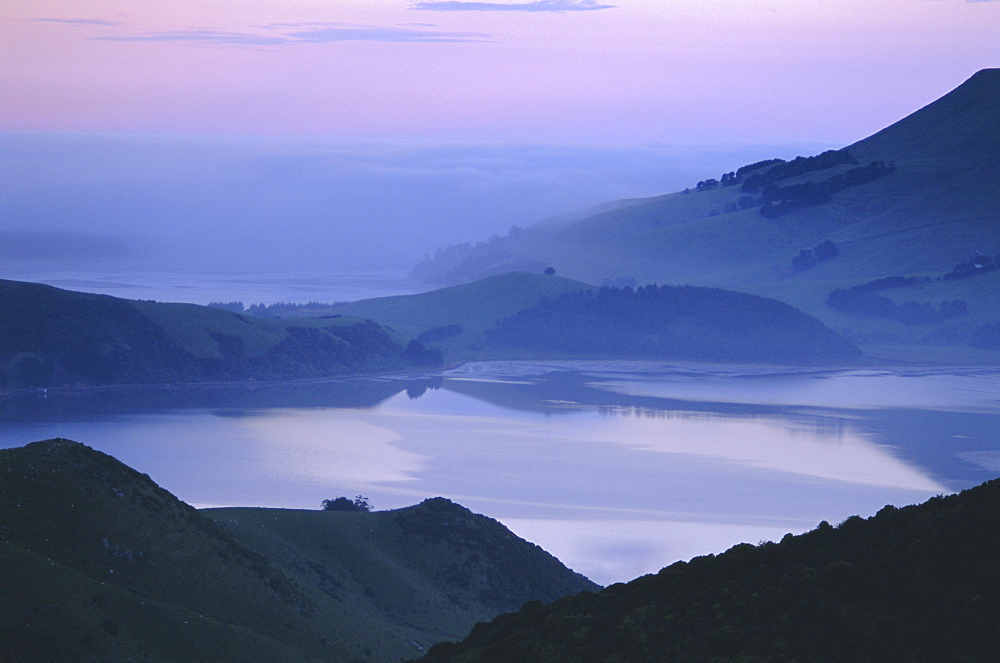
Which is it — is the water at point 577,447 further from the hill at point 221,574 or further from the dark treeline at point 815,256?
the dark treeline at point 815,256

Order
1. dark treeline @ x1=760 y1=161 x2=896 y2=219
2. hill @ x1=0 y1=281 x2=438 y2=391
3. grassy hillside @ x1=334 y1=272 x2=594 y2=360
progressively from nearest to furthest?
hill @ x1=0 y1=281 x2=438 y2=391
grassy hillside @ x1=334 y1=272 x2=594 y2=360
dark treeline @ x1=760 y1=161 x2=896 y2=219

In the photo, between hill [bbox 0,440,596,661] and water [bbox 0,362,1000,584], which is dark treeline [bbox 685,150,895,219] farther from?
hill [bbox 0,440,596,661]

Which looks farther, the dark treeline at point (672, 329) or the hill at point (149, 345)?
the dark treeline at point (672, 329)

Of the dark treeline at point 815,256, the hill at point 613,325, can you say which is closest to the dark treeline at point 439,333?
the hill at point 613,325

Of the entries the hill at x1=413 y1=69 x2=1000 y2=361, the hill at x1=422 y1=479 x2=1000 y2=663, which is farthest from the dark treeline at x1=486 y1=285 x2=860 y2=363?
the hill at x1=422 y1=479 x2=1000 y2=663

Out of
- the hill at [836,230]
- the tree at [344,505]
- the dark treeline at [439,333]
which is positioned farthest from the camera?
the hill at [836,230]
